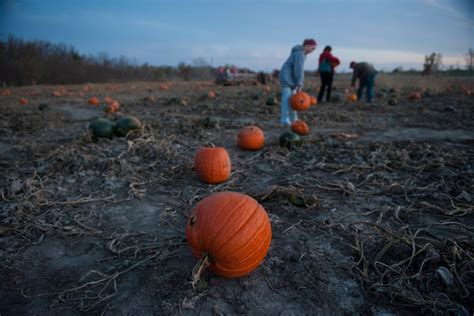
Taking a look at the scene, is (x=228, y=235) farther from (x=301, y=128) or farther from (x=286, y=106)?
(x=286, y=106)

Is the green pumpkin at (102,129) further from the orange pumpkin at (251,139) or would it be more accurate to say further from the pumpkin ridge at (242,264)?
the pumpkin ridge at (242,264)

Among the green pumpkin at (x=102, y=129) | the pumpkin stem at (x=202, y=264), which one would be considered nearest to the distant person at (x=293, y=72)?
the green pumpkin at (x=102, y=129)

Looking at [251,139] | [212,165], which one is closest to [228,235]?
[212,165]

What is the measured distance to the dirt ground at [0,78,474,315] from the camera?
1.78m

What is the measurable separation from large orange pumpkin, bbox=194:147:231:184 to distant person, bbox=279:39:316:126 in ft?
13.3

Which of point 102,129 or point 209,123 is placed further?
point 209,123

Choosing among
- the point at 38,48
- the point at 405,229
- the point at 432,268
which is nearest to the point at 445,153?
the point at 405,229

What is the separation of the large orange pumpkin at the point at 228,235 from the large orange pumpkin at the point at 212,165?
1.57 meters

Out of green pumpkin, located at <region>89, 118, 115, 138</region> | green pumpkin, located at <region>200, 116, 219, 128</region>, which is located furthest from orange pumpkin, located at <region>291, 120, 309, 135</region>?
green pumpkin, located at <region>89, 118, 115, 138</region>

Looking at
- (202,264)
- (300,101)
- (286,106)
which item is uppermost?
(300,101)

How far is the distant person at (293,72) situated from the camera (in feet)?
22.3

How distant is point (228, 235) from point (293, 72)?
5961 millimetres

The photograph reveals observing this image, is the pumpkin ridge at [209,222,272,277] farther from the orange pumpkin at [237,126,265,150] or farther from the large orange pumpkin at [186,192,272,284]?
the orange pumpkin at [237,126,265,150]

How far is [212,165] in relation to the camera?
11.4 feet
